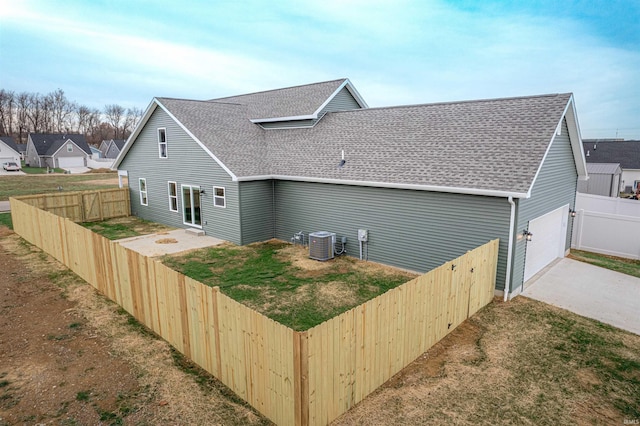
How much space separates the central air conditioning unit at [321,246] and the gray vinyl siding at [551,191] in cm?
588

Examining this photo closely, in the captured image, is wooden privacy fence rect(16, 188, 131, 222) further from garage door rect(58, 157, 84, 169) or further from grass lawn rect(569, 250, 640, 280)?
garage door rect(58, 157, 84, 169)

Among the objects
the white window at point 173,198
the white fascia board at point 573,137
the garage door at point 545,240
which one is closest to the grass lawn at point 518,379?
the garage door at point 545,240

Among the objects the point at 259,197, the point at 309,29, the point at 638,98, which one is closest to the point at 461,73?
the point at 309,29

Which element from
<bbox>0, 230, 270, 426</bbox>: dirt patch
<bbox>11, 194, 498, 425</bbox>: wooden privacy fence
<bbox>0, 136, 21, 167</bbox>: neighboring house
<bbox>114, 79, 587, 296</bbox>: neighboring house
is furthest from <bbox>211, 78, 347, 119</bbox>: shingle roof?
<bbox>0, 136, 21, 167</bbox>: neighboring house

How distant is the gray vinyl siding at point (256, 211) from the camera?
595 inches

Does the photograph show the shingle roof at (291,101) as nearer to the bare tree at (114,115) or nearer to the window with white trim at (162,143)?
the window with white trim at (162,143)

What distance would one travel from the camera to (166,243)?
1550 cm

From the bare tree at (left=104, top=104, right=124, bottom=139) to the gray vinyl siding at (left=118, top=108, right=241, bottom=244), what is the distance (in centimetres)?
9363

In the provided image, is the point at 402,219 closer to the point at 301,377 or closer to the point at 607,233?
the point at 301,377

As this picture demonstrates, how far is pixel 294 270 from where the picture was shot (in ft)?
39.7

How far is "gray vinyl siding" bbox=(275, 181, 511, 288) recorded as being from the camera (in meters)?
10.4

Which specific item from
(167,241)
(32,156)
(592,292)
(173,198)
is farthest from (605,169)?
(32,156)

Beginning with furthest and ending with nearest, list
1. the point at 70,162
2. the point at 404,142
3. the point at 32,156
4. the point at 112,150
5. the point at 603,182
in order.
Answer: the point at 112,150
the point at 32,156
the point at 70,162
the point at 603,182
the point at 404,142

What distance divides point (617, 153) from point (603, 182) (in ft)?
36.3
